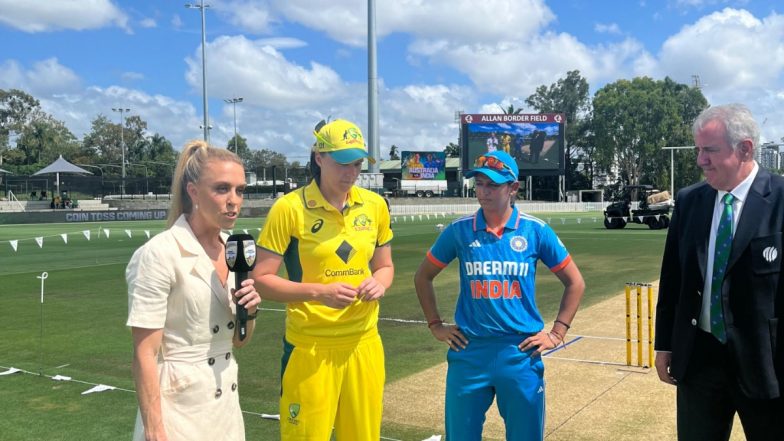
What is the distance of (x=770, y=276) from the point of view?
3.00 m

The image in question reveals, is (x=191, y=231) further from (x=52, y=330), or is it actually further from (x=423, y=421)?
(x=52, y=330)

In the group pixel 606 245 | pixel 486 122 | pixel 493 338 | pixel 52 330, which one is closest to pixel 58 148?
pixel 486 122

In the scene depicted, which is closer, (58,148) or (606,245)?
(606,245)

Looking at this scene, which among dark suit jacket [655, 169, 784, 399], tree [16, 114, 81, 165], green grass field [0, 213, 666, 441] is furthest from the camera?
tree [16, 114, 81, 165]

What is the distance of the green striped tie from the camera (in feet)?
10.2

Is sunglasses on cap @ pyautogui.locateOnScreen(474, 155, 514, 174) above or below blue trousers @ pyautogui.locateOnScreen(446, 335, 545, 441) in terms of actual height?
above

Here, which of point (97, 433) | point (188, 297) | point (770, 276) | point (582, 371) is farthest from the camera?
point (582, 371)

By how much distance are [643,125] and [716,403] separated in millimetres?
88883

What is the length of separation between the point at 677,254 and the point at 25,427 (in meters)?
4.99

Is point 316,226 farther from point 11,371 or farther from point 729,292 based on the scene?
point 11,371

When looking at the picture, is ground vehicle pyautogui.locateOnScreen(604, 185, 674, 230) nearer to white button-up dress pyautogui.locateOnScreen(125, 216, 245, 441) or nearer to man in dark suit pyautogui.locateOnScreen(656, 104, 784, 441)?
man in dark suit pyautogui.locateOnScreen(656, 104, 784, 441)

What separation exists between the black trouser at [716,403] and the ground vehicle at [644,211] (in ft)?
104

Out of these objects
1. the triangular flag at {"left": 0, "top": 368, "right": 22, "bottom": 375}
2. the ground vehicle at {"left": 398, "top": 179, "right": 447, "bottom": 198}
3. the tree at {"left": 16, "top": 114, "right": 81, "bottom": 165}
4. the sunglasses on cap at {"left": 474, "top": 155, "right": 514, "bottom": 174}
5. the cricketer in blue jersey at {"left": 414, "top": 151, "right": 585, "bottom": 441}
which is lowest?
the triangular flag at {"left": 0, "top": 368, "right": 22, "bottom": 375}

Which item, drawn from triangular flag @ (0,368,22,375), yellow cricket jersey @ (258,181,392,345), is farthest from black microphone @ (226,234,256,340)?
triangular flag @ (0,368,22,375)
